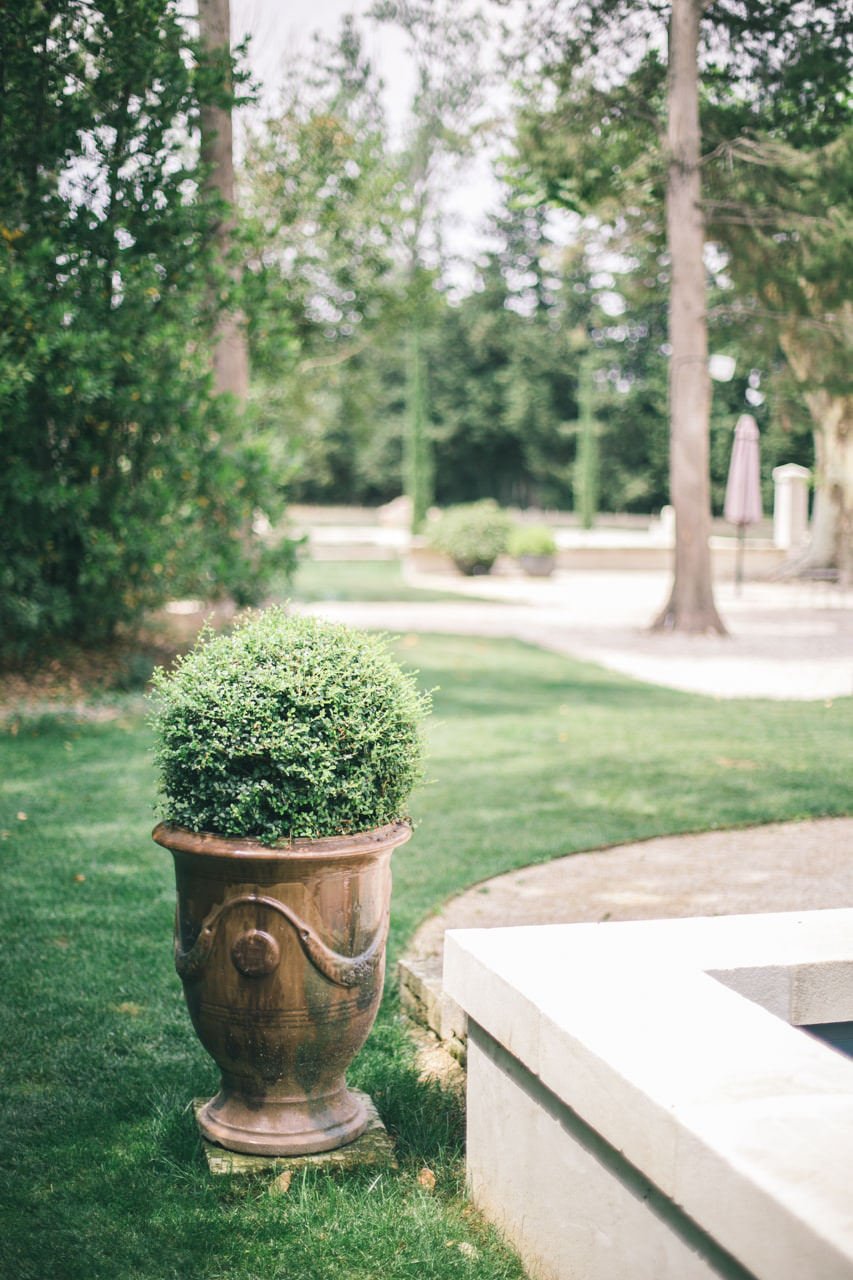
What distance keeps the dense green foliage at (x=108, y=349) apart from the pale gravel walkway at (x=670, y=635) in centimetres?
207

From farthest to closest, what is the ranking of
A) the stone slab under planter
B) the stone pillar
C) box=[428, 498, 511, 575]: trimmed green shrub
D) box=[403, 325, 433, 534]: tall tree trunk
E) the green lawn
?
box=[403, 325, 433, 534]: tall tree trunk < the stone pillar < box=[428, 498, 511, 575]: trimmed green shrub < the green lawn < the stone slab under planter

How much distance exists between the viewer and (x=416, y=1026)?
153 inches

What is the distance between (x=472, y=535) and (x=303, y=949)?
2364 centimetres

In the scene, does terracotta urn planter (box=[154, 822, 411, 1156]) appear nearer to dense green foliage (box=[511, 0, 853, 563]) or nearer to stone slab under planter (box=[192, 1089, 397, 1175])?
stone slab under planter (box=[192, 1089, 397, 1175])

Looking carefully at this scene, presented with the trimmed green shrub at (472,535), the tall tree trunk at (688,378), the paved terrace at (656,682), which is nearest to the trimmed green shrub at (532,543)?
the trimmed green shrub at (472,535)

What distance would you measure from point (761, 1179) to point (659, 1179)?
0.83 ft

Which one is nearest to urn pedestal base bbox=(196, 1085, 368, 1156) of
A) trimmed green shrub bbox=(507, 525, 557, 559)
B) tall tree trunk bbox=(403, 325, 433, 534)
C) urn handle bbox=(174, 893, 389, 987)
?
Answer: urn handle bbox=(174, 893, 389, 987)

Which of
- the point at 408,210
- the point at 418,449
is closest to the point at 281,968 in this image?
the point at 408,210

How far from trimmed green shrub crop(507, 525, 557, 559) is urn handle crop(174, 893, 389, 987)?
24.4 metres

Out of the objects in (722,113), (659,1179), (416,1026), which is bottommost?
(416,1026)

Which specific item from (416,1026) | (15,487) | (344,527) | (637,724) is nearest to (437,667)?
(637,724)

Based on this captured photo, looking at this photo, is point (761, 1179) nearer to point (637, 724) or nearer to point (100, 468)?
point (637, 724)

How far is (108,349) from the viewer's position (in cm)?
903

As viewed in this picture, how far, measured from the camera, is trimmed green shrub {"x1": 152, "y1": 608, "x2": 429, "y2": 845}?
2842mm
